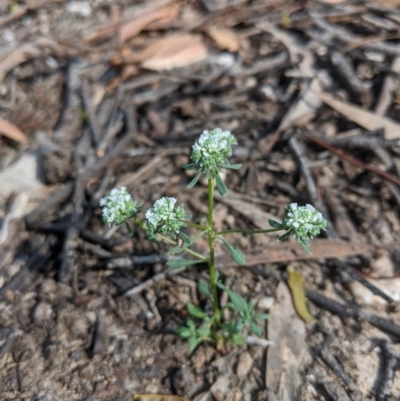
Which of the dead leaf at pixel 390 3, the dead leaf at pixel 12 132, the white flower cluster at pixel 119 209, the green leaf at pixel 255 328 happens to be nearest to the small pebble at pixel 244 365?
the green leaf at pixel 255 328

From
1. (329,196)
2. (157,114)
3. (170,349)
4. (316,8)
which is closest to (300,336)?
(170,349)

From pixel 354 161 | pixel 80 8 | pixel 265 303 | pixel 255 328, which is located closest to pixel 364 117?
pixel 354 161

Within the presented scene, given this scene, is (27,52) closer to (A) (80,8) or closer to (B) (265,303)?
(A) (80,8)

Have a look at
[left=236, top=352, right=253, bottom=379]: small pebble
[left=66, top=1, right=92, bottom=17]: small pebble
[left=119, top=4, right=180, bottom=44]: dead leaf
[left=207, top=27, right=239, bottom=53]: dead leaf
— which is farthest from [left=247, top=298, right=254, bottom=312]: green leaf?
[left=66, top=1, right=92, bottom=17]: small pebble

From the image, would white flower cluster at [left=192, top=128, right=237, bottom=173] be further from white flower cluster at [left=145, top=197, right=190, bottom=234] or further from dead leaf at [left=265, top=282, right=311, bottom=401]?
dead leaf at [left=265, top=282, right=311, bottom=401]

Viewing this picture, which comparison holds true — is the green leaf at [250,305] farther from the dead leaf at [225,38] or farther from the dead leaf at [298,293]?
the dead leaf at [225,38]

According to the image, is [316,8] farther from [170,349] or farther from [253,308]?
[170,349]
